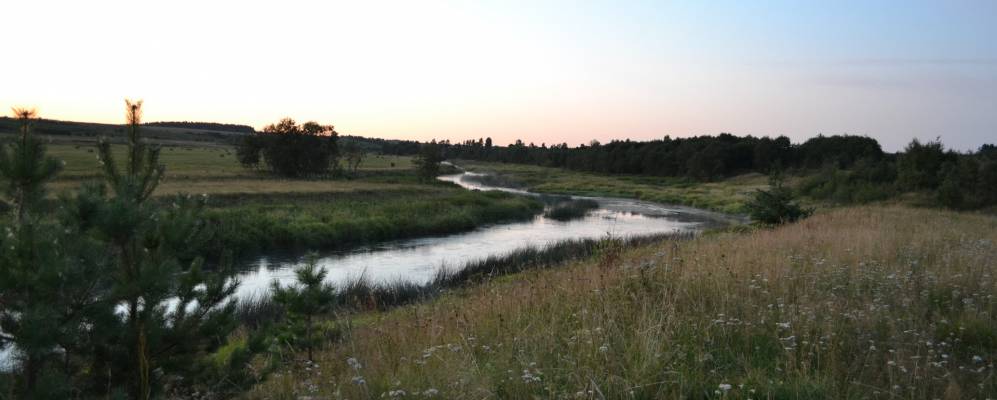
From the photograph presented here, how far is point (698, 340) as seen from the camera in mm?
5180

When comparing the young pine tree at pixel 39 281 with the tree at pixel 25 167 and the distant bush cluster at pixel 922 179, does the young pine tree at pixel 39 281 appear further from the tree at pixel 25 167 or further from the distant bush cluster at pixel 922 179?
the distant bush cluster at pixel 922 179

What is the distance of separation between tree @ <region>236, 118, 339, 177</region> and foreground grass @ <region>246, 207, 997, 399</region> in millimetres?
57151

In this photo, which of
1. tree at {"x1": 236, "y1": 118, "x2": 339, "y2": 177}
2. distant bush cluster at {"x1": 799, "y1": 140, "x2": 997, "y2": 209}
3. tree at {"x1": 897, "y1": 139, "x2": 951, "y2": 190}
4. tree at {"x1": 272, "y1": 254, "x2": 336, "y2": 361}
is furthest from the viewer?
tree at {"x1": 236, "y1": 118, "x2": 339, "y2": 177}

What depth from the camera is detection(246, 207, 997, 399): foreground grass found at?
4184mm

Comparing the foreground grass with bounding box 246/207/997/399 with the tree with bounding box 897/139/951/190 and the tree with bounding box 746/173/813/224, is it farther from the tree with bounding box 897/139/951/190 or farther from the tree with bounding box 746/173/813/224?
the tree with bounding box 897/139/951/190

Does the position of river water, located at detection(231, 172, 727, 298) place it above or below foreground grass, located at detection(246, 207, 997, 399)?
below

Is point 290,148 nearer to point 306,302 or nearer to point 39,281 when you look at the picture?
point 306,302

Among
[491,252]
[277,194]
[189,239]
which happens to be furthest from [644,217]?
[189,239]

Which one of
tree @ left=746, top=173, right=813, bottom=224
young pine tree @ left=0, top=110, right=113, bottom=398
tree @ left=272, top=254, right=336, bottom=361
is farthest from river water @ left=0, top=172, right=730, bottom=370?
young pine tree @ left=0, top=110, right=113, bottom=398

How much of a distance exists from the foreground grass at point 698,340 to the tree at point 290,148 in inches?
2250

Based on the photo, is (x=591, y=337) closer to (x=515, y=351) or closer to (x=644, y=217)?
(x=515, y=351)

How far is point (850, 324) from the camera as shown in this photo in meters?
5.36

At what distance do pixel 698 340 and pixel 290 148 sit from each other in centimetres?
6024

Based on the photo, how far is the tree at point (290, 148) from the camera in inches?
2397
